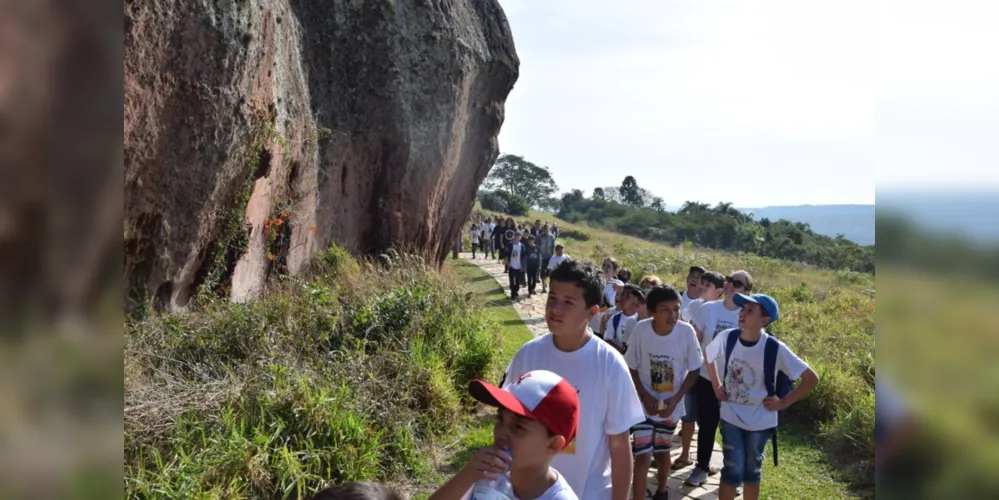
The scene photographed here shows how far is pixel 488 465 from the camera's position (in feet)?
6.48

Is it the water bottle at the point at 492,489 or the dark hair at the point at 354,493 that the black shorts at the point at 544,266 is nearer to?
the water bottle at the point at 492,489

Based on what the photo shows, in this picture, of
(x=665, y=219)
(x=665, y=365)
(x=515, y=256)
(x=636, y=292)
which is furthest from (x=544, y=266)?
(x=665, y=219)

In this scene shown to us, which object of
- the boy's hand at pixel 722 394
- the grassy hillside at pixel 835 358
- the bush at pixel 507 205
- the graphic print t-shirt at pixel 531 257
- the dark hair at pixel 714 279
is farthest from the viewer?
the bush at pixel 507 205

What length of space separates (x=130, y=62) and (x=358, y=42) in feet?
20.4

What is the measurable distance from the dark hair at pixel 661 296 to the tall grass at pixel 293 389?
2259 mm

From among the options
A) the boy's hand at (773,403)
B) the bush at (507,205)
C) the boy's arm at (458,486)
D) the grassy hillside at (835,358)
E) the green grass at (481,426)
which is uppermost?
the bush at (507,205)

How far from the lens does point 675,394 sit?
446cm

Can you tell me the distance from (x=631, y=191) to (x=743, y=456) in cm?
8300

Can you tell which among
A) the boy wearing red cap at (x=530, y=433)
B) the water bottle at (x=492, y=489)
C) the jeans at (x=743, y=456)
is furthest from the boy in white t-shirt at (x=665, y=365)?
the water bottle at (x=492, y=489)

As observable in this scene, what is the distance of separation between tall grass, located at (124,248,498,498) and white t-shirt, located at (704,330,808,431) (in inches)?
99.7

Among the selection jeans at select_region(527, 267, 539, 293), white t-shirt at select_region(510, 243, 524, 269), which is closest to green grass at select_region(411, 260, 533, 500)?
white t-shirt at select_region(510, 243, 524, 269)

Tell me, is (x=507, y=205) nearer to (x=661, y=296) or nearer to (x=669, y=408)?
(x=661, y=296)

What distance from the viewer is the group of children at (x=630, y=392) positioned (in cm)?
214
